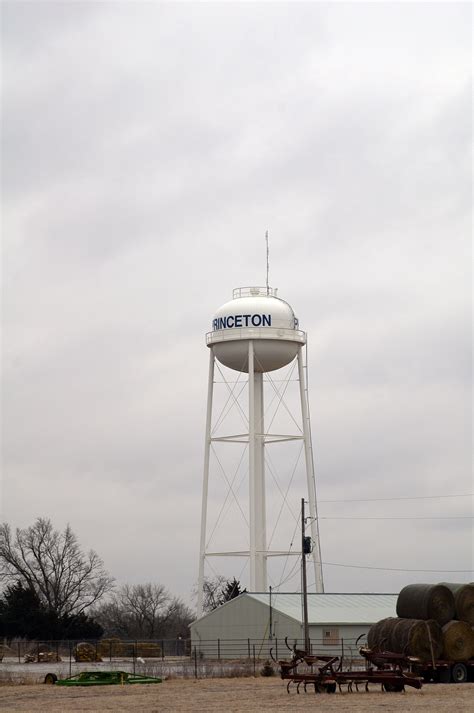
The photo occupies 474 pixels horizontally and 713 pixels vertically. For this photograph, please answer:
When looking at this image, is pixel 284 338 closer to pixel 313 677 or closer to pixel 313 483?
pixel 313 483

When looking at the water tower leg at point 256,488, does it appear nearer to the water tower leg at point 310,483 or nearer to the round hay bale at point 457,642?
the water tower leg at point 310,483

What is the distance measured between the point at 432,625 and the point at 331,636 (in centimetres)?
2018

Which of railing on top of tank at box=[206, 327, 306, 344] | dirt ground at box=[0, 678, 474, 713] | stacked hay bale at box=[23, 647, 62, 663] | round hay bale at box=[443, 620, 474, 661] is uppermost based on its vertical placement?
railing on top of tank at box=[206, 327, 306, 344]

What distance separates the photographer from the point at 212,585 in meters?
112

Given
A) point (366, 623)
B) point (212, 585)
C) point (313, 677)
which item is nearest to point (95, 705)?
point (313, 677)

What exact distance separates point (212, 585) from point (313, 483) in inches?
1963

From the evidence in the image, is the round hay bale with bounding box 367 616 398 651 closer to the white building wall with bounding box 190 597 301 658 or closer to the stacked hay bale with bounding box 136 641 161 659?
the white building wall with bounding box 190 597 301 658

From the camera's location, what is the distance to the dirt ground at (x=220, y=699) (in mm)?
31641

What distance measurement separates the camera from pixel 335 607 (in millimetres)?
62688

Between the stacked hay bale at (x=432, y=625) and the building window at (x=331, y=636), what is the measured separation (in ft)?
57.3

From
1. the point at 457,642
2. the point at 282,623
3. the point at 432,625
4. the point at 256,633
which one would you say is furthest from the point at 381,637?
the point at 256,633

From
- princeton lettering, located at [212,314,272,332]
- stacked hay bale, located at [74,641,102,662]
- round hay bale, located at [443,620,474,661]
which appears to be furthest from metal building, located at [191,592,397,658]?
round hay bale, located at [443,620,474,661]

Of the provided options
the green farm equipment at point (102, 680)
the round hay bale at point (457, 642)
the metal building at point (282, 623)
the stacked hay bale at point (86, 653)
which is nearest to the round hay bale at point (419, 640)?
the round hay bale at point (457, 642)

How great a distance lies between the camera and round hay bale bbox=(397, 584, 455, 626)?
133 ft
